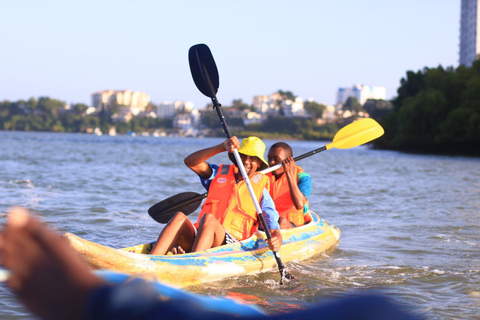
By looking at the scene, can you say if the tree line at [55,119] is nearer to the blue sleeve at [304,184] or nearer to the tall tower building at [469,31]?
the tall tower building at [469,31]

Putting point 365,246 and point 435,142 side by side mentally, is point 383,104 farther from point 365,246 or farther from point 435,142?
point 365,246

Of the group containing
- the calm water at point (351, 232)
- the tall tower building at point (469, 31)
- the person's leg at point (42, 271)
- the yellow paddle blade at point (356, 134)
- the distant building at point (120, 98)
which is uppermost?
the tall tower building at point (469, 31)

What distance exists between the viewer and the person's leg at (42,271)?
3.40 ft

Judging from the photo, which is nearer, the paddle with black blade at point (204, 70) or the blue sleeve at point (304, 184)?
the blue sleeve at point (304, 184)

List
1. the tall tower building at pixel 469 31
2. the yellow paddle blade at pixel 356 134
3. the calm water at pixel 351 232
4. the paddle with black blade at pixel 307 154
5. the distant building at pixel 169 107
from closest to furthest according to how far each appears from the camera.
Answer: the calm water at pixel 351 232 → the paddle with black blade at pixel 307 154 → the yellow paddle blade at pixel 356 134 → the tall tower building at pixel 469 31 → the distant building at pixel 169 107

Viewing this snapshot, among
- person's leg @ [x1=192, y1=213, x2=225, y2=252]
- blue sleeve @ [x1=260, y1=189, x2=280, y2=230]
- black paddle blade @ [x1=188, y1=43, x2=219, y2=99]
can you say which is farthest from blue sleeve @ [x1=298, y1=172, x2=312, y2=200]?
person's leg @ [x1=192, y1=213, x2=225, y2=252]

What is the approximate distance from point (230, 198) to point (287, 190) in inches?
44.9

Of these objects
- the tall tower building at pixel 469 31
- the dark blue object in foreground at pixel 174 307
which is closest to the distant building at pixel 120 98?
the tall tower building at pixel 469 31

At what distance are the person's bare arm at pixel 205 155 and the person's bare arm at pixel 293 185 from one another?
2.20ft

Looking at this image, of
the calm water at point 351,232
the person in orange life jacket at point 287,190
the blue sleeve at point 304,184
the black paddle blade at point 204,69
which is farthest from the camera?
the black paddle blade at point 204,69

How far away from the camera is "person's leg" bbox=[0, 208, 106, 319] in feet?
3.40

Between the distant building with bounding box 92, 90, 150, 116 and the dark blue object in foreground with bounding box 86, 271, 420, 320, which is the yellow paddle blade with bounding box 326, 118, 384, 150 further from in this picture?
the distant building with bounding box 92, 90, 150, 116

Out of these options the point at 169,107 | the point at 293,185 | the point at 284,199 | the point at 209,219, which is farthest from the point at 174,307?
the point at 169,107

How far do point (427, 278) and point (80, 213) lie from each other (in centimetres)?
511
